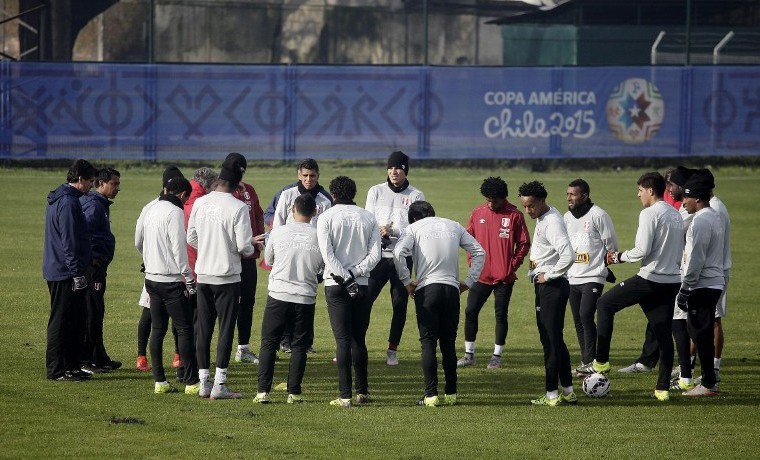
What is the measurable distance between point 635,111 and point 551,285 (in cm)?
2099

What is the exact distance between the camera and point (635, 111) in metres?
31.3

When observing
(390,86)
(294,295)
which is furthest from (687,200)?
(390,86)

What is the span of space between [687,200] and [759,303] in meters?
6.45

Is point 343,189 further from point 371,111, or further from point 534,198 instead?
point 371,111

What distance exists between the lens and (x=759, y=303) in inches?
690

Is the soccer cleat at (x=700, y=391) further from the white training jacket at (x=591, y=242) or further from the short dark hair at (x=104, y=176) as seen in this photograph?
the short dark hair at (x=104, y=176)

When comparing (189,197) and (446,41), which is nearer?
(189,197)

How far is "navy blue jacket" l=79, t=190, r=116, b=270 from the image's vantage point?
12.5 m

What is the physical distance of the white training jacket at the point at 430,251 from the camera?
1112 centimetres

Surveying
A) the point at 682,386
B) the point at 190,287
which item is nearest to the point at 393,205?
the point at 190,287

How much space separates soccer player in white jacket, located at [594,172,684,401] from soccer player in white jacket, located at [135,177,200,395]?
14.1 feet

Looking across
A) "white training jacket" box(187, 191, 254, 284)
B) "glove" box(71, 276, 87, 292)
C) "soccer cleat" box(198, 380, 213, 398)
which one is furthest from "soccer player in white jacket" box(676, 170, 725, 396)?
"glove" box(71, 276, 87, 292)

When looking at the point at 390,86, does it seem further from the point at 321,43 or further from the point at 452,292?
the point at 452,292

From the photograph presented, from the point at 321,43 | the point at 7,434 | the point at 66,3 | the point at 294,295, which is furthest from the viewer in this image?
the point at 321,43
